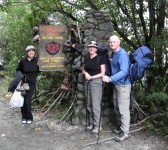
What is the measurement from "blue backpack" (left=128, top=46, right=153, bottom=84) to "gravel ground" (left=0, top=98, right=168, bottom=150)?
1349mm

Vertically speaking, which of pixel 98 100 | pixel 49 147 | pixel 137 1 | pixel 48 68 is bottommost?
pixel 49 147

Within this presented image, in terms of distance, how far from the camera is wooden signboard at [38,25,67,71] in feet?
21.0

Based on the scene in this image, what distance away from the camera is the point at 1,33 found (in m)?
15.1

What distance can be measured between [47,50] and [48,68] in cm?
45

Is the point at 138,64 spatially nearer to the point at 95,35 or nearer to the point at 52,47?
the point at 95,35

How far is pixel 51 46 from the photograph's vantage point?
6410mm

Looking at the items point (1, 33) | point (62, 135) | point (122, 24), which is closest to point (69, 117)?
point (62, 135)

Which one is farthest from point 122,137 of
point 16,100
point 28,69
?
point 28,69

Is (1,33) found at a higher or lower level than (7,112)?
higher

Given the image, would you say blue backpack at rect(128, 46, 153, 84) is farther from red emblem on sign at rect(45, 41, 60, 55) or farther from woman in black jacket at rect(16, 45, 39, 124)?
woman in black jacket at rect(16, 45, 39, 124)

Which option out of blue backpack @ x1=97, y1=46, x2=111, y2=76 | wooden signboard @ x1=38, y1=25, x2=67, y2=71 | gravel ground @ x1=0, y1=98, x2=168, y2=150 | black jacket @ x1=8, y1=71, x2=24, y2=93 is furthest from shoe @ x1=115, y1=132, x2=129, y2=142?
black jacket @ x1=8, y1=71, x2=24, y2=93

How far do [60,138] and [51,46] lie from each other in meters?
2.24

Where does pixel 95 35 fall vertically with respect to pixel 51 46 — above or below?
above

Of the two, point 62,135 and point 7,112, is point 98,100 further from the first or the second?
point 7,112
